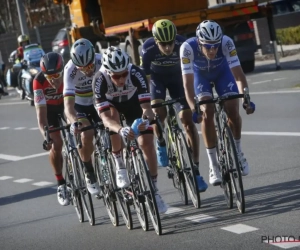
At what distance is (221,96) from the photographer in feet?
33.0

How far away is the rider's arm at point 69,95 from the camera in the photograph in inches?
406

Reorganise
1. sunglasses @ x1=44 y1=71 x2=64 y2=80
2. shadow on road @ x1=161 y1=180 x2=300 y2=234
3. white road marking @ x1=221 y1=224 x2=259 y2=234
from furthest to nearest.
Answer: sunglasses @ x1=44 y1=71 x2=64 y2=80 → shadow on road @ x1=161 y1=180 x2=300 y2=234 → white road marking @ x1=221 y1=224 x2=259 y2=234

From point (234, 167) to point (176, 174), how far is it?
1.26 meters

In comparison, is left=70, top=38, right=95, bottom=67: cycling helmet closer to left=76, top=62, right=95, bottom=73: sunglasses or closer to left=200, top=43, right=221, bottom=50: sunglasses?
left=76, top=62, right=95, bottom=73: sunglasses

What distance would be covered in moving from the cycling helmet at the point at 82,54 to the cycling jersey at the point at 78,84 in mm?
356

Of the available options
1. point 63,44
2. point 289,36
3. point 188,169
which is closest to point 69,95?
point 188,169

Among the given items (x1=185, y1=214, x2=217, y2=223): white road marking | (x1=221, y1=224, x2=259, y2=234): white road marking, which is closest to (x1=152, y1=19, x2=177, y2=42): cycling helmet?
(x1=185, y1=214, x2=217, y2=223): white road marking

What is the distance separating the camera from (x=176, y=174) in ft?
35.4

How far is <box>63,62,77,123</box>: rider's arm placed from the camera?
10.3 meters

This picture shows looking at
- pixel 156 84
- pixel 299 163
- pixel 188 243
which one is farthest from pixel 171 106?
pixel 188 243

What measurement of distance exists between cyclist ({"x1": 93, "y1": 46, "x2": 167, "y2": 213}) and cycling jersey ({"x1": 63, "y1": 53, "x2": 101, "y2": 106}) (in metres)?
0.80

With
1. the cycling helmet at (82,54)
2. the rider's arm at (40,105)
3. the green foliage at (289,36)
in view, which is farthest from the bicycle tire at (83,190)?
the green foliage at (289,36)

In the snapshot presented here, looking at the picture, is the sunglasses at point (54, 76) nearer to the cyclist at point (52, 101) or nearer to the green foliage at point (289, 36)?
the cyclist at point (52, 101)

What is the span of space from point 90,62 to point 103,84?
2.09ft
